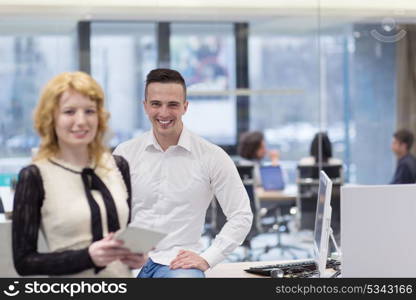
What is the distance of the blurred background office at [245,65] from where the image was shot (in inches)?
349

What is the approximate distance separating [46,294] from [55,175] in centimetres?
49

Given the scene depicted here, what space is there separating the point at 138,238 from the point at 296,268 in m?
1.73

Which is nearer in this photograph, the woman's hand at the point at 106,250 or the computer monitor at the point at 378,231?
the woman's hand at the point at 106,250

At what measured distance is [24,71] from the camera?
8875 mm

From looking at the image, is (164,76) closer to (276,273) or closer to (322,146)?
(276,273)

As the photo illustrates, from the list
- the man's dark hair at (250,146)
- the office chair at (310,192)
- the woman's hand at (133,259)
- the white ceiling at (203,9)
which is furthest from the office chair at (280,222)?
the woman's hand at (133,259)

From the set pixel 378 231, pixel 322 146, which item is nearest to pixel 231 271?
pixel 378 231

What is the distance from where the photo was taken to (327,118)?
9242 mm

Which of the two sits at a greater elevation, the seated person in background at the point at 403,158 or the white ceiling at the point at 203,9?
the white ceiling at the point at 203,9

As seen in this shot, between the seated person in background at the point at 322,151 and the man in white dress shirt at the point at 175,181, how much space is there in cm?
509

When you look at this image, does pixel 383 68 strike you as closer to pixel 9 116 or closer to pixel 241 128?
pixel 241 128

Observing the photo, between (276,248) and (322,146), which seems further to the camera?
(276,248)

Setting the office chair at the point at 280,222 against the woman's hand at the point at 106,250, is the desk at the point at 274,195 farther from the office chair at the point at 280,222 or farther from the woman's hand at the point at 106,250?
the woman's hand at the point at 106,250

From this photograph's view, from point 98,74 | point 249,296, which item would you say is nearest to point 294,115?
point 98,74
